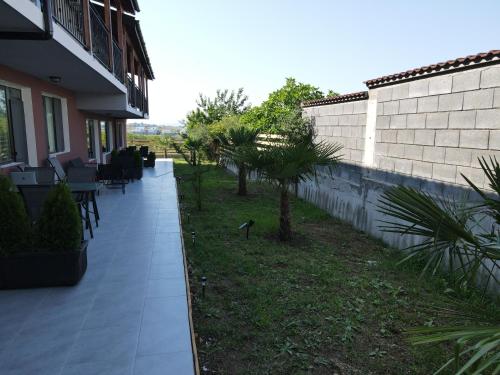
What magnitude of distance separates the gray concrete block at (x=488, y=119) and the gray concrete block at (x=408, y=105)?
137 centimetres

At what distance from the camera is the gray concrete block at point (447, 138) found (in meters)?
4.95

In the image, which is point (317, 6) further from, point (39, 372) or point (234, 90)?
point (234, 90)

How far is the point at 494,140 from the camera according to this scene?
433cm

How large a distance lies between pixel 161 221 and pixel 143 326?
3.60 meters

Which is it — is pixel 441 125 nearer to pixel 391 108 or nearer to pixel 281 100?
pixel 391 108

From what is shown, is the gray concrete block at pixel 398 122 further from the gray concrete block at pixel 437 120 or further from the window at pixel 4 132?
the window at pixel 4 132

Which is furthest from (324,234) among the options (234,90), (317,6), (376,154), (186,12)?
(234,90)

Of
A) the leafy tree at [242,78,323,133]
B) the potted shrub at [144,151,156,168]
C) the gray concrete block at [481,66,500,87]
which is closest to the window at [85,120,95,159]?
the potted shrub at [144,151,156,168]

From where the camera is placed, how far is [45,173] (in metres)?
6.22

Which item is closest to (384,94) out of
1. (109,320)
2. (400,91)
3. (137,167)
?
(400,91)

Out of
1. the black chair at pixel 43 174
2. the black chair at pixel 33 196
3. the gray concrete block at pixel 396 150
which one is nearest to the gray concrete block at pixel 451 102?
the gray concrete block at pixel 396 150

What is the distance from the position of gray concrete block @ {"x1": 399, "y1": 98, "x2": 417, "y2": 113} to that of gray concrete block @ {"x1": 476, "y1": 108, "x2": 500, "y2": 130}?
4.48 feet

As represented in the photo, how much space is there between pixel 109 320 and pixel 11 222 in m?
1.50

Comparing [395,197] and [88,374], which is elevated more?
[395,197]
